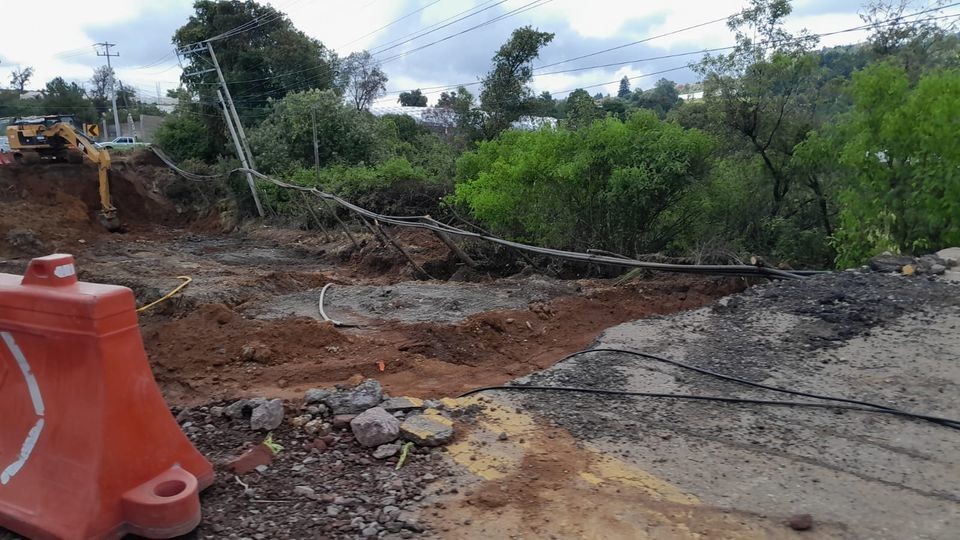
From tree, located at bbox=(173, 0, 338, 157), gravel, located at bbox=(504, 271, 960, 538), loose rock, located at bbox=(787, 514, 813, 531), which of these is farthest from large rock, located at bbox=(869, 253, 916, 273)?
tree, located at bbox=(173, 0, 338, 157)

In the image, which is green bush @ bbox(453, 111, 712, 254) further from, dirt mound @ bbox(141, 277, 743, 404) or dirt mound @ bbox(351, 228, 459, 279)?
dirt mound @ bbox(141, 277, 743, 404)

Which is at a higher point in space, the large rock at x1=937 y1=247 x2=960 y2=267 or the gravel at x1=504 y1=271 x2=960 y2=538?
the large rock at x1=937 y1=247 x2=960 y2=267

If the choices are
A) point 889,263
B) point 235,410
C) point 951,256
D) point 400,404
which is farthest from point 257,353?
point 951,256

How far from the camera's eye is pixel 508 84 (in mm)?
26094

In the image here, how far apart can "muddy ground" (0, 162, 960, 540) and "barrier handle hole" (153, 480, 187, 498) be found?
0.21 metres

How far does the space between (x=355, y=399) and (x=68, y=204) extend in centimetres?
2072

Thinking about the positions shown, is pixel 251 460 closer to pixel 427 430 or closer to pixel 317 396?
pixel 317 396

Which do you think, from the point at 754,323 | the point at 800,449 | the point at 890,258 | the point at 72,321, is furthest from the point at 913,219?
the point at 72,321

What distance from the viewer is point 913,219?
28.7 feet

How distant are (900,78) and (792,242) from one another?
18.7 ft

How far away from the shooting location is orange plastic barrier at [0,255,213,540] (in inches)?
116

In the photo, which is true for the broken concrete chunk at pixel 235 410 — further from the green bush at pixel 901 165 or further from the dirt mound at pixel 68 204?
the dirt mound at pixel 68 204

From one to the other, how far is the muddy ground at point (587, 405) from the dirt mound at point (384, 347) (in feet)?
0.11

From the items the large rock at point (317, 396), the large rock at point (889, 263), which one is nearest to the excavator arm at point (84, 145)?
the large rock at point (317, 396)
